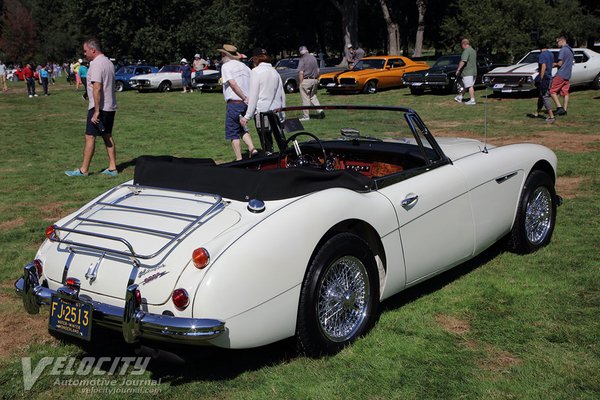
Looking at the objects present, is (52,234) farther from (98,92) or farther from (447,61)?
(447,61)

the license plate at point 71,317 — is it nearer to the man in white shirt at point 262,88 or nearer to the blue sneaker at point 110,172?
the man in white shirt at point 262,88

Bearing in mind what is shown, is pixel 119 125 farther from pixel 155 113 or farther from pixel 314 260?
pixel 314 260

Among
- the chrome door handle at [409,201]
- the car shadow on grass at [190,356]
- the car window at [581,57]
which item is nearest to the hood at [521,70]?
the car window at [581,57]

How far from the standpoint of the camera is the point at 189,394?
10.7ft

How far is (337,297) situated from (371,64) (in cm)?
2082

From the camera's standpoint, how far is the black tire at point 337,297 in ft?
11.1

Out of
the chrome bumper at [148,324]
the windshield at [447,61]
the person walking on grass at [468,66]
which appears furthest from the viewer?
the windshield at [447,61]

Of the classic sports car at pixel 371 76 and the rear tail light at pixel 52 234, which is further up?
the classic sports car at pixel 371 76

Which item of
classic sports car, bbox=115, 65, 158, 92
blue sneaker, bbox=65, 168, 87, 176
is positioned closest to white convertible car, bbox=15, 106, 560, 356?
blue sneaker, bbox=65, 168, 87, 176

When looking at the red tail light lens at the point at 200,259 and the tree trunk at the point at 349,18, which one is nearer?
the red tail light lens at the point at 200,259

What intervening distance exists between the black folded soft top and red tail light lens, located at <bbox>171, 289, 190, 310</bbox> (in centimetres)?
76

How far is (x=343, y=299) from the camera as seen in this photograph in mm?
3605

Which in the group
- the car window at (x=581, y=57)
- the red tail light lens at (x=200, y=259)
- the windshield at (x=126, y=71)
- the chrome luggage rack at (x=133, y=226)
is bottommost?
the red tail light lens at (x=200, y=259)

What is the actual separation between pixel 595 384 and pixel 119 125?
1501 cm
